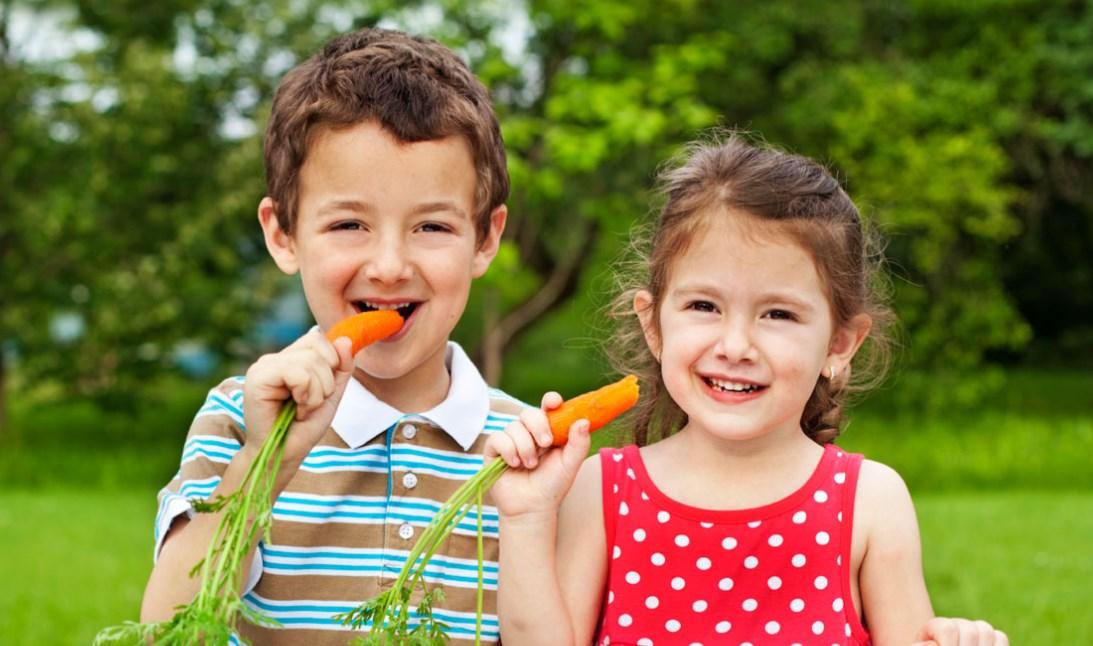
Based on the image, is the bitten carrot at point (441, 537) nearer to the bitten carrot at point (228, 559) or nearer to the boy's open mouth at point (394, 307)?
the bitten carrot at point (228, 559)

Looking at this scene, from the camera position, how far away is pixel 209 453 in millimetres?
2982

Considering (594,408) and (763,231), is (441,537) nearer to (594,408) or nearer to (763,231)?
(594,408)

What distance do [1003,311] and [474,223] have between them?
13.3 meters

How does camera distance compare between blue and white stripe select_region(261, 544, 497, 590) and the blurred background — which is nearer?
blue and white stripe select_region(261, 544, 497, 590)

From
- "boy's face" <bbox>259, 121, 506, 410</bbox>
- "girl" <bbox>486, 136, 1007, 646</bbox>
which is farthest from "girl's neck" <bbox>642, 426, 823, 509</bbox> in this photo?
"boy's face" <bbox>259, 121, 506, 410</bbox>

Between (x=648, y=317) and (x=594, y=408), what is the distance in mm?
307

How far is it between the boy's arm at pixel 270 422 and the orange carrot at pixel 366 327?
6cm

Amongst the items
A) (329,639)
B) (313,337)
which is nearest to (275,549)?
(329,639)

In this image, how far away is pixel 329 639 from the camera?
3.02m

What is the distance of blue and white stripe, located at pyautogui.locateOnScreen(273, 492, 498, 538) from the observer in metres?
3.06

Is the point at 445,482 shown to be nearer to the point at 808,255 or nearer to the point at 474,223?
the point at 474,223

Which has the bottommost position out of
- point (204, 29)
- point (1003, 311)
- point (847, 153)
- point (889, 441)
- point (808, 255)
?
point (808, 255)

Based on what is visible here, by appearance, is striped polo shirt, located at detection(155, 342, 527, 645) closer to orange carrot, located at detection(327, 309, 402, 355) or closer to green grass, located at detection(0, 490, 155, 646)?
orange carrot, located at detection(327, 309, 402, 355)

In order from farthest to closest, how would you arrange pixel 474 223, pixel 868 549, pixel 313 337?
pixel 474 223 → pixel 868 549 → pixel 313 337
